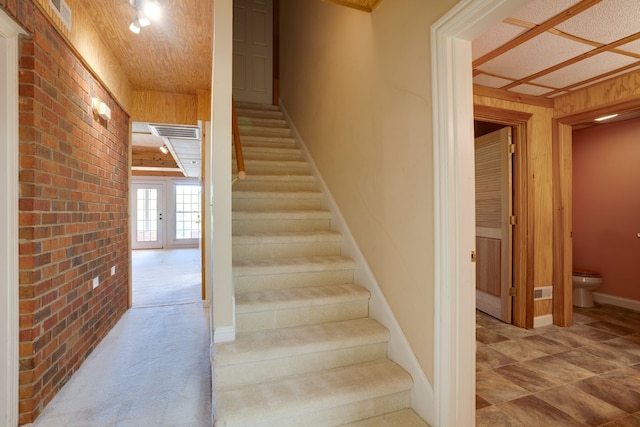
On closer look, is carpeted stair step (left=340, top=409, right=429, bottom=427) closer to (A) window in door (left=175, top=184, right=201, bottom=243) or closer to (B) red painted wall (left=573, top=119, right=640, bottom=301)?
(B) red painted wall (left=573, top=119, right=640, bottom=301)

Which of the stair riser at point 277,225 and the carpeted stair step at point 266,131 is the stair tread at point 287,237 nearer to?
the stair riser at point 277,225

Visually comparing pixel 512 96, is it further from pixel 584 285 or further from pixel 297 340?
pixel 297 340

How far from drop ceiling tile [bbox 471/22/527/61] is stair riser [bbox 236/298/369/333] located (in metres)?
1.89

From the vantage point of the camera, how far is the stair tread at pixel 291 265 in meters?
2.12

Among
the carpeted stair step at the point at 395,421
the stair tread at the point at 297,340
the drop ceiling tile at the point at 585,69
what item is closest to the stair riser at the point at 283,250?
the stair tread at the point at 297,340

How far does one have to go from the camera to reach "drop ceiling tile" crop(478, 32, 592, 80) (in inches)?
82.0

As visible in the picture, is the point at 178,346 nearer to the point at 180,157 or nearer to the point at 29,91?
the point at 29,91

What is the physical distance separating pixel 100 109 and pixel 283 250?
1.96m

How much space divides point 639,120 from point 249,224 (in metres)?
4.57

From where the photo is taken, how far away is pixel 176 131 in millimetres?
4164

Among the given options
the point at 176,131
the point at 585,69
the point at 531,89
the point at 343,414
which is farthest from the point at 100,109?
the point at 585,69

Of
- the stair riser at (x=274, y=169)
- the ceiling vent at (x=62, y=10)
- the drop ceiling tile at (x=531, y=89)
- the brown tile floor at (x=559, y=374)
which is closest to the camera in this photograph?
the brown tile floor at (x=559, y=374)

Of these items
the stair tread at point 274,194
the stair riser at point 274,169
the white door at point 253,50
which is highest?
the white door at point 253,50

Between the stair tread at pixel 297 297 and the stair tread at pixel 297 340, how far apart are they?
0.14 m
